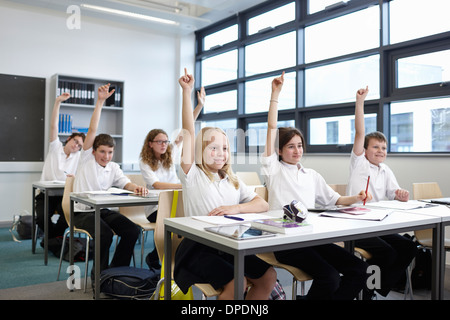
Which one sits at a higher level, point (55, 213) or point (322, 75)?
point (322, 75)

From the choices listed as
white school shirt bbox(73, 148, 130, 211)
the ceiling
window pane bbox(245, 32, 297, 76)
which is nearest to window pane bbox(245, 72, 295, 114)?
window pane bbox(245, 32, 297, 76)

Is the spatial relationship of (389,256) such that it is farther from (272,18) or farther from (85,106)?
(85,106)

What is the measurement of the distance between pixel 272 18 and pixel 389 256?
4.09m

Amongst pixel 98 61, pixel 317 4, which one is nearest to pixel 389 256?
pixel 317 4

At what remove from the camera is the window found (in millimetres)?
3781

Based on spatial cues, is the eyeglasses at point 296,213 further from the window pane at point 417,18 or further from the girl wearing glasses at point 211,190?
the window pane at point 417,18

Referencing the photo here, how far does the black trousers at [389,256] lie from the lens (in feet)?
7.52

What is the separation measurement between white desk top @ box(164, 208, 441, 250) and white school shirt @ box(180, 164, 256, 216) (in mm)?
227

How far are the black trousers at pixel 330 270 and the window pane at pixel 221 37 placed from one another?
4710mm

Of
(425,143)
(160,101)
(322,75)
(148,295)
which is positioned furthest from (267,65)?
(148,295)

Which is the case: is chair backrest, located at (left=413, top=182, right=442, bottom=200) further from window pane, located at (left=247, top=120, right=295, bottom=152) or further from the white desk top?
window pane, located at (left=247, top=120, right=295, bottom=152)

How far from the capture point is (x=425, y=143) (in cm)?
383
